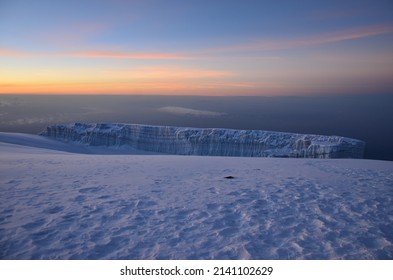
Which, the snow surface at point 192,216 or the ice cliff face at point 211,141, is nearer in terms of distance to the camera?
the snow surface at point 192,216

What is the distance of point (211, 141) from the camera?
4584 cm

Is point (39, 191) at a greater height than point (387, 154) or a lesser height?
greater

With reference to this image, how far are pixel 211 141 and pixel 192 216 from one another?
40519 mm

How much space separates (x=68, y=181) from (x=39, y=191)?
3.56 feet

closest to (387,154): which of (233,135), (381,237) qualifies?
(233,135)

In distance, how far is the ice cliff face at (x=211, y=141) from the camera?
38.7m

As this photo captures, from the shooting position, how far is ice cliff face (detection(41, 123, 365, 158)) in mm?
38688

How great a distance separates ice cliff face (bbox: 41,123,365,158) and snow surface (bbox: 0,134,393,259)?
32.7 meters

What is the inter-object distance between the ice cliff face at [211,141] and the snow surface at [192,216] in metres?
32.7

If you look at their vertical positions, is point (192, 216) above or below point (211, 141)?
above

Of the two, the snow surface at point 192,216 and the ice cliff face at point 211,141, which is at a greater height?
the snow surface at point 192,216
